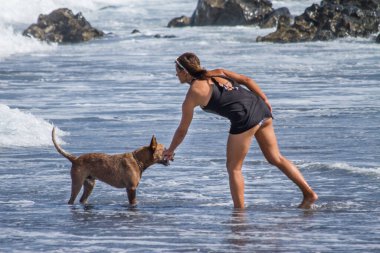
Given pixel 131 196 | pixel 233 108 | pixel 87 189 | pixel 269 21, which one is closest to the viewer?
pixel 233 108

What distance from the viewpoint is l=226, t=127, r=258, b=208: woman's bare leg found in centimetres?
1021

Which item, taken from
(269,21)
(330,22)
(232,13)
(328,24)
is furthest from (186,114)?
Answer: (232,13)

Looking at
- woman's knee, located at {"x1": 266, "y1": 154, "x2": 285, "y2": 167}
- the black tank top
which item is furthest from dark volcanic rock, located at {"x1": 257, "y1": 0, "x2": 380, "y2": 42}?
the black tank top

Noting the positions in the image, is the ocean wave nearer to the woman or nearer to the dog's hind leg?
the woman

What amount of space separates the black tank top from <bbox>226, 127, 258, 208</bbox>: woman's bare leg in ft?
0.22

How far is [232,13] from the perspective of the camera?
4781 centimetres

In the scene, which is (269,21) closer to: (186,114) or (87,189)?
(87,189)

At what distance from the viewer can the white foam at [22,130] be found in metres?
15.6

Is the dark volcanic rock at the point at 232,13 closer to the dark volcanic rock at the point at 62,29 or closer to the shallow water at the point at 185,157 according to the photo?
the dark volcanic rock at the point at 62,29

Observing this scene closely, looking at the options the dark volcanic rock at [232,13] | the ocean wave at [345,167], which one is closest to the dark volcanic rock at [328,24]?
the dark volcanic rock at [232,13]

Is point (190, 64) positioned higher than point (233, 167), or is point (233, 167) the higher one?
point (190, 64)

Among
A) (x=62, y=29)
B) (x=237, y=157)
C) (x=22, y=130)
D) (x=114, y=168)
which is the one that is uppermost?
(x=237, y=157)

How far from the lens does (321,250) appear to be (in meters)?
8.27

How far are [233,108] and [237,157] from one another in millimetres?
545
